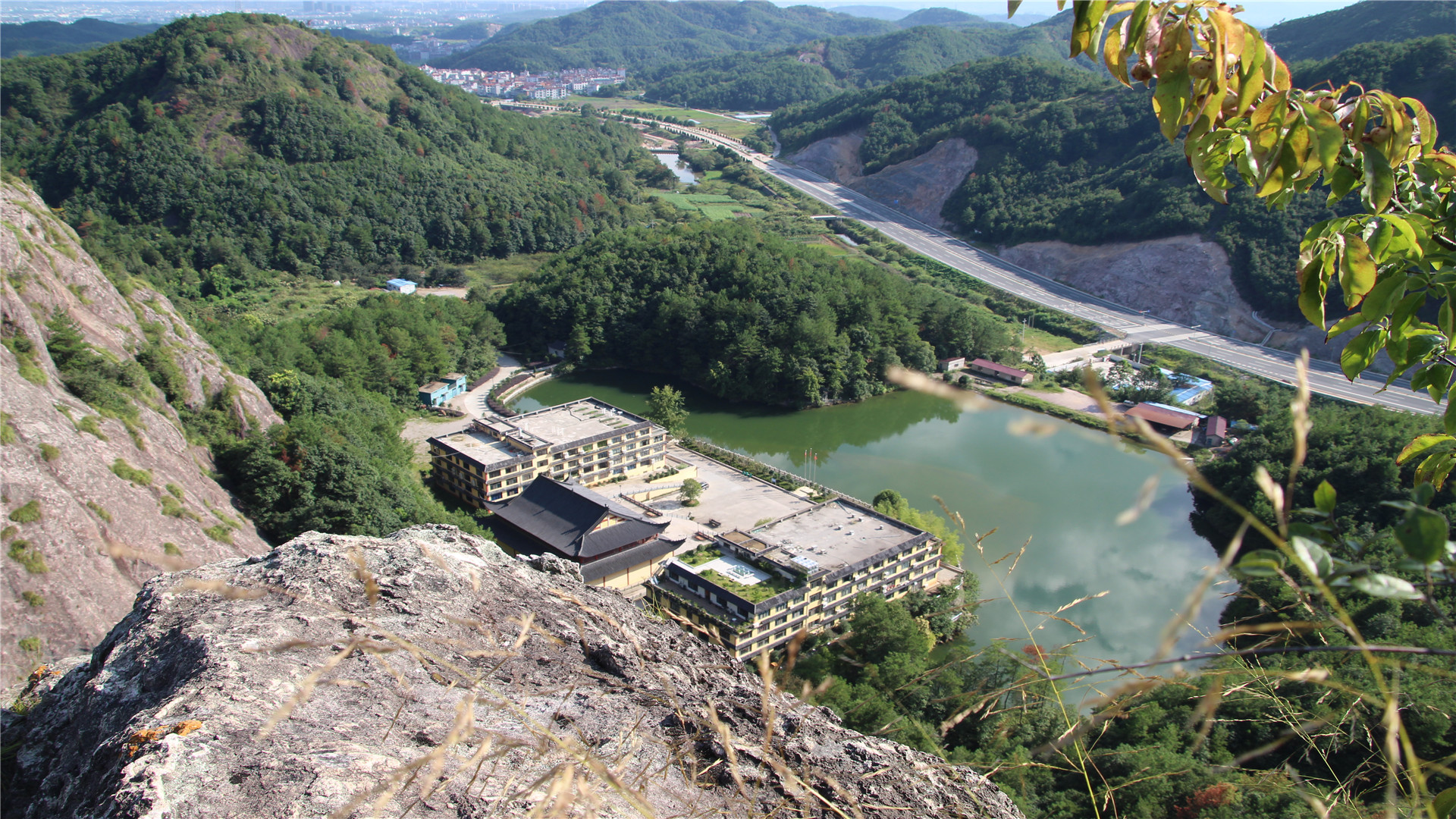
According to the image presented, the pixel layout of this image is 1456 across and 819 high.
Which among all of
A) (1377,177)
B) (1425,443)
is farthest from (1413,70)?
(1377,177)

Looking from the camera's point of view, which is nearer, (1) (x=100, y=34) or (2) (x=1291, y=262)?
(2) (x=1291, y=262)

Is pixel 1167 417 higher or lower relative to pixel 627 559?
lower

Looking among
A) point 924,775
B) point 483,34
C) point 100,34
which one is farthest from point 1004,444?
point 483,34

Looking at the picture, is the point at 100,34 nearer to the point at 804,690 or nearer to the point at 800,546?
the point at 800,546

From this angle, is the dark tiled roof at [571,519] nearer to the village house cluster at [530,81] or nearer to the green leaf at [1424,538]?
the green leaf at [1424,538]

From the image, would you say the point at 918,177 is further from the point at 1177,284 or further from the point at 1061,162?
the point at 1177,284

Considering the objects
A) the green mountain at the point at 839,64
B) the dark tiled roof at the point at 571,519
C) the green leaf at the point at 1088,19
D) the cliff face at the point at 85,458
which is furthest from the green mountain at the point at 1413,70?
the green mountain at the point at 839,64
